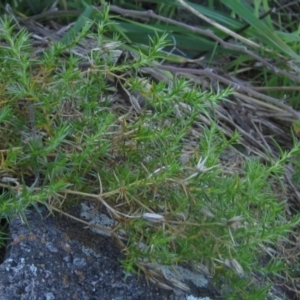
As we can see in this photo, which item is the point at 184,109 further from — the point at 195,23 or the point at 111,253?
the point at 195,23

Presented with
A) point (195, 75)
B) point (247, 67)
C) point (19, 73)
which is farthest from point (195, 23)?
point (19, 73)

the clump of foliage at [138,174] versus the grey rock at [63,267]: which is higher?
the clump of foliage at [138,174]

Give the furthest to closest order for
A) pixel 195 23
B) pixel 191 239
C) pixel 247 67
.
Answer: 1. pixel 195 23
2. pixel 247 67
3. pixel 191 239

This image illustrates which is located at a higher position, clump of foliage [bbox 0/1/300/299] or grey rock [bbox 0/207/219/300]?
clump of foliage [bbox 0/1/300/299]

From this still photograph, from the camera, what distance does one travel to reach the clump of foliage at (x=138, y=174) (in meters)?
1.33

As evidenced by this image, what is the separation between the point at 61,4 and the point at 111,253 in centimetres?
115

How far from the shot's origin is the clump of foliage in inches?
52.4

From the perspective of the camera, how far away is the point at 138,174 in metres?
1.35

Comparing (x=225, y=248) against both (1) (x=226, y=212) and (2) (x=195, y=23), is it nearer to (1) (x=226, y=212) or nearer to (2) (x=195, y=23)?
(1) (x=226, y=212)

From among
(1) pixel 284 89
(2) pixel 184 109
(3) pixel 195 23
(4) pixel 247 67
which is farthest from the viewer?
(3) pixel 195 23

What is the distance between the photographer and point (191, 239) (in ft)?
4.42

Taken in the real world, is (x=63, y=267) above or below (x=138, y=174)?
below

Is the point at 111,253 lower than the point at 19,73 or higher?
lower

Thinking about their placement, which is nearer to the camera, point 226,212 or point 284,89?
point 226,212
